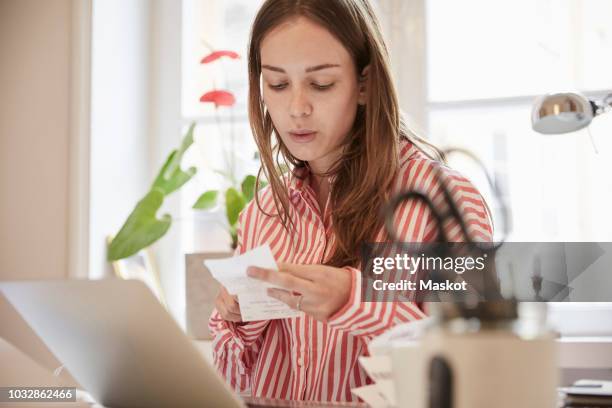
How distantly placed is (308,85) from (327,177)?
198mm

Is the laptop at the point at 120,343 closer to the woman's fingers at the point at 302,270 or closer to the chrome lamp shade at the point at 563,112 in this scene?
the woman's fingers at the point at 302,270

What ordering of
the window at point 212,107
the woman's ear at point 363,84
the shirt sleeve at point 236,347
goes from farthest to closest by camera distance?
1. the window at point 212,107
2. the woman's ear at point 363,84
3. the shirt sleeve at point 236,347

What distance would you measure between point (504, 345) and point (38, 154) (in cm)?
205

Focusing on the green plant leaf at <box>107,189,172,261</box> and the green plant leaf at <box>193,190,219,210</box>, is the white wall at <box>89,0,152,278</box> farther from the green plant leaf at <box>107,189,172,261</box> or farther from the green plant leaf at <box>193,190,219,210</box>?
the green plant leaf at <box>193,190,219,210</box>

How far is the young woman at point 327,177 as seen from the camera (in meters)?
1.14

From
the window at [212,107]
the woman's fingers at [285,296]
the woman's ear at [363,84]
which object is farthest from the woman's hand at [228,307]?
the window at [212,107]

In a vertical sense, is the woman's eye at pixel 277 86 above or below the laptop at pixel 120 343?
above

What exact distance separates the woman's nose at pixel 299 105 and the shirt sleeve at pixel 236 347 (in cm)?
34

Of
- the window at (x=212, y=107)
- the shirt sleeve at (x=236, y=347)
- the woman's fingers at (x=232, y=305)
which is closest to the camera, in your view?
the woman's fingers at (x=232, y=305)

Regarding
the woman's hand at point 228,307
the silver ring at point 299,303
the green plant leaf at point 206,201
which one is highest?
Answer: the green plant leaf at point 206,201

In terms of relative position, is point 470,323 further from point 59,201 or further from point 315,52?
point 59,201

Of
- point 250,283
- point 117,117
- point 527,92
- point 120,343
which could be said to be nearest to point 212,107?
point 117,117

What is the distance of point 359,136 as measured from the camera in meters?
1.29

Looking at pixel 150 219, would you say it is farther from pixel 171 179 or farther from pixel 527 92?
pixel 527 92
